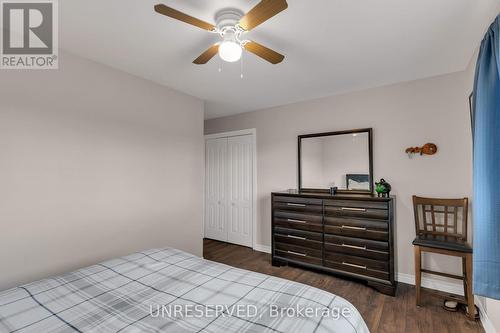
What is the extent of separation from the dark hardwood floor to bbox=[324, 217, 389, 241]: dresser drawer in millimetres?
609

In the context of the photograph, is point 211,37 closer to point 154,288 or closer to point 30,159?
point 30,159

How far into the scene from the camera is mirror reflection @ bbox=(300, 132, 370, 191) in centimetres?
314

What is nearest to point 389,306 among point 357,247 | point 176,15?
point 357,247

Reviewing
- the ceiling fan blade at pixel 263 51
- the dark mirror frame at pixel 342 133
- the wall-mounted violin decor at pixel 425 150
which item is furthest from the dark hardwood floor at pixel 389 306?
the ceiling fan blade at pixel 263 51

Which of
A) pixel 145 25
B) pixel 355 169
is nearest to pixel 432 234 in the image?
pixel 355 169

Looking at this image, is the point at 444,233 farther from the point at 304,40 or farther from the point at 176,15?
the point at 176,15

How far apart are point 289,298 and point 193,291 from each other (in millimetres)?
572

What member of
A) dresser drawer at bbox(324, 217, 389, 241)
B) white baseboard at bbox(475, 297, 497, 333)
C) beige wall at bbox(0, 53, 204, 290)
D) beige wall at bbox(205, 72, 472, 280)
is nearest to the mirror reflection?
beige wall at bbox(205, 72, 472, 280)

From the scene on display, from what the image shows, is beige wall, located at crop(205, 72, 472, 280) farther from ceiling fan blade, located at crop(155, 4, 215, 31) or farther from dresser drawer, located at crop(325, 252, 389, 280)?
ceiling fan blade, located at crop(155, 4, 215, 31)

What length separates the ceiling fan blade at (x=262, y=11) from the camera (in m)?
1.27

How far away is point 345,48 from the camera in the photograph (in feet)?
7.05

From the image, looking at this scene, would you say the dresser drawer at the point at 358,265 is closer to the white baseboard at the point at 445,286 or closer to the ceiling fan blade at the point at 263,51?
the white baseboard at the point at 445,286

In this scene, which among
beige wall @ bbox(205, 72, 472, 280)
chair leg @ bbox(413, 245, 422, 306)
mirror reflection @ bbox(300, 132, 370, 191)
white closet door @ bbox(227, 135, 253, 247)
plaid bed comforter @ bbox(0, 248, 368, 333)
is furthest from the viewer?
white closet door @ bbox(227, 135, 253, 247)

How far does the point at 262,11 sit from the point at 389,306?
9.37 feet
